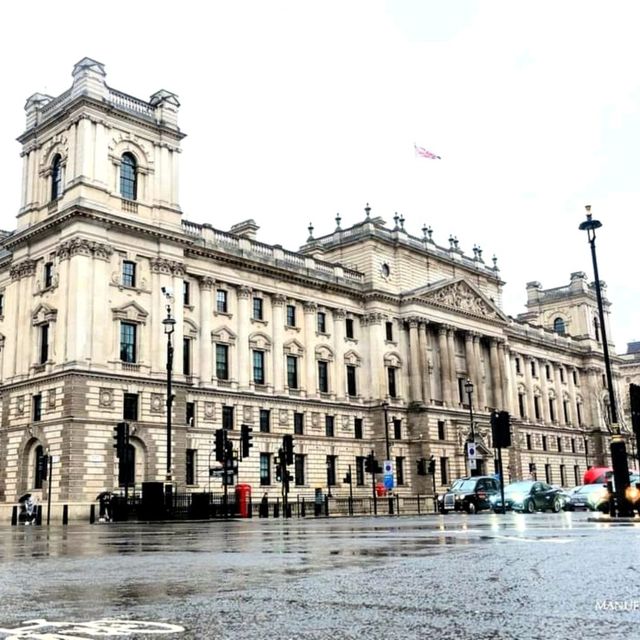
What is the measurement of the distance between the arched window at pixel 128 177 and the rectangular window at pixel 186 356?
377 inches

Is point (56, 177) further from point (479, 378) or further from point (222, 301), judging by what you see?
point (479, 378)

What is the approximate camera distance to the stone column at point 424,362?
2633 inches

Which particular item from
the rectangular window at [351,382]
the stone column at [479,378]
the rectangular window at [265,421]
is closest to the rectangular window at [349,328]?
the rectangular window at [351,382]

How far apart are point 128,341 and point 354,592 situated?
140 ft

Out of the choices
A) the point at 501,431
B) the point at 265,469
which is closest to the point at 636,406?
the point at 501,431

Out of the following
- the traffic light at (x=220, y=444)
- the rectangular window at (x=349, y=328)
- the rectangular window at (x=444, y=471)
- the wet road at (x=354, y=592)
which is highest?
the rectangular window at (x=349, y=328)

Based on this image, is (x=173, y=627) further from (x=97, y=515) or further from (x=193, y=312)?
(x=193, y=312)

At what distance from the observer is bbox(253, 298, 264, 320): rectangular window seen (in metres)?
58.0

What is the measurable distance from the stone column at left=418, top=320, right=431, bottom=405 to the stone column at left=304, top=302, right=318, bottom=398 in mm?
10397

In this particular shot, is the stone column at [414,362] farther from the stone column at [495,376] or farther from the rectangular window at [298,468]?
the rectangular window at [298,468]

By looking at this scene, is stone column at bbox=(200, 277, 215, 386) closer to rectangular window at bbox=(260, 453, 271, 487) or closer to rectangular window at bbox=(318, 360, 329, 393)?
rectangular window at bbox=(260, 453, 271, 487)

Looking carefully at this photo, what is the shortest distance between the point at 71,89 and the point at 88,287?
41.7ft

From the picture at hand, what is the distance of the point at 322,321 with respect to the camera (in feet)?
208

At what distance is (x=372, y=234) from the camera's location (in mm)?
66375
